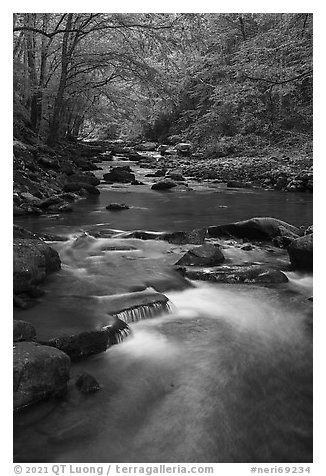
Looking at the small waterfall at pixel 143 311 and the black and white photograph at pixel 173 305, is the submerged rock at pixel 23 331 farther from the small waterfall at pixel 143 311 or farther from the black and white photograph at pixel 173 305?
the small waterfall at pixel 143 311

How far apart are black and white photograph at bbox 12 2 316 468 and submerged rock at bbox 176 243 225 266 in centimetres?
2

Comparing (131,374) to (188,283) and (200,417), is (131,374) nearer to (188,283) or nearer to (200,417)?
(200,417)

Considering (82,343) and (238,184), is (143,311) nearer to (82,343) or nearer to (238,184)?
(82,343)

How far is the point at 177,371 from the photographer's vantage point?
3.11m

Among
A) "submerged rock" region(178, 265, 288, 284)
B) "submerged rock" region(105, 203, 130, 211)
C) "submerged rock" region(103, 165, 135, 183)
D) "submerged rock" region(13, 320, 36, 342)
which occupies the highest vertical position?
"submerged rock" region(103, 165, 135, 183)

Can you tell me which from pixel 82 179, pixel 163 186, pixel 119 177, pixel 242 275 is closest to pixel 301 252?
pixel 242 275

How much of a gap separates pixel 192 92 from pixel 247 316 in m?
11.0

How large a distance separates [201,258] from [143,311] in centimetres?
174

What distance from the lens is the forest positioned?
7.82m

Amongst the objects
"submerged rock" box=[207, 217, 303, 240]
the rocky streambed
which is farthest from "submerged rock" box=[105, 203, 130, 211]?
"submerged rock" box=[207, 217, 303, 240]

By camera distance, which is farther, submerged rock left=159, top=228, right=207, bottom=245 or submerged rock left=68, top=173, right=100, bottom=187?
submerged rock left=68, top=173, right=100, bottom=187

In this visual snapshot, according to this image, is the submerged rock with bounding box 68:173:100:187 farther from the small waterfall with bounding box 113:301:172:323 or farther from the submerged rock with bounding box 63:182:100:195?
the small waterfall with bounding box 113:301:172:323
